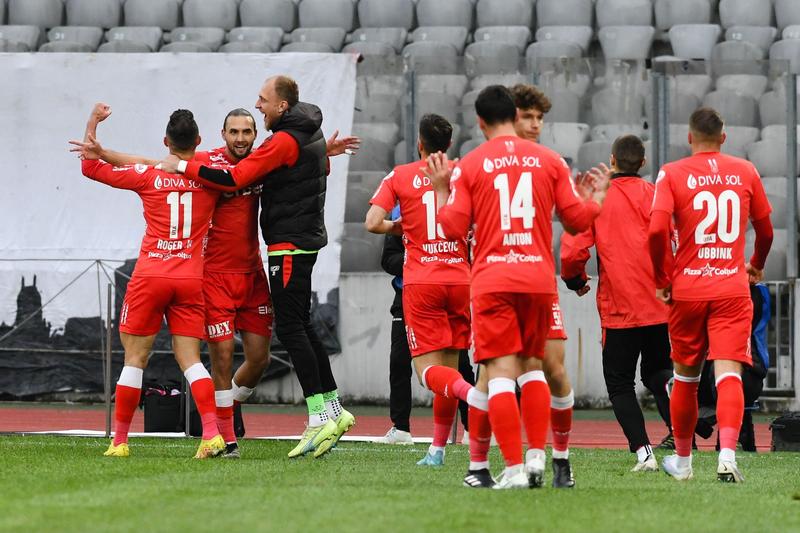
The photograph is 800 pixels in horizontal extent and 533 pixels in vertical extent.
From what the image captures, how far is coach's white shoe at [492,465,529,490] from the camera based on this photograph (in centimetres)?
635

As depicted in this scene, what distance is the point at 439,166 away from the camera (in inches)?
258

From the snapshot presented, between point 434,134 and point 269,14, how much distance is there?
10.9m

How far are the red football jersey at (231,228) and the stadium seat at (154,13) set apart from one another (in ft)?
35.2

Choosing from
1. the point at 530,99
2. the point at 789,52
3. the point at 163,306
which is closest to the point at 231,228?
the point at 163,306

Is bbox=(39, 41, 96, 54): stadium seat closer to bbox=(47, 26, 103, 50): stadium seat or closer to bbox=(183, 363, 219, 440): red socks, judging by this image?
bbox=(47, 26, 103, 50): stadium seat

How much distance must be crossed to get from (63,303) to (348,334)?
9.58ft

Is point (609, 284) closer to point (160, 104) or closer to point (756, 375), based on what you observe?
point (756, 375)

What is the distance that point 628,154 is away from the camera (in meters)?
8.58

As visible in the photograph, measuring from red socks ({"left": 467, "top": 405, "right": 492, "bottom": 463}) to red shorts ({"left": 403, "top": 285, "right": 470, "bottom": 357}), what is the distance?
1.50 m

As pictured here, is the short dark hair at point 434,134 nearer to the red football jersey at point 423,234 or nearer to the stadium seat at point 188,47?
the red football jersey at point 423,234

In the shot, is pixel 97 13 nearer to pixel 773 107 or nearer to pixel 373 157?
pixel 373 157

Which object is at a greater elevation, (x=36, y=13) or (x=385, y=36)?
(x=36, y=13)

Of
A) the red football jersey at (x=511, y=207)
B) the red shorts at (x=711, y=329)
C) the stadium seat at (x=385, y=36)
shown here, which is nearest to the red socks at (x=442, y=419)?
the red shorts at (x=711, y=329)

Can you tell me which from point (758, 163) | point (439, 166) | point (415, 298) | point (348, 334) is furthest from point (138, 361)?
point (758, 163)
